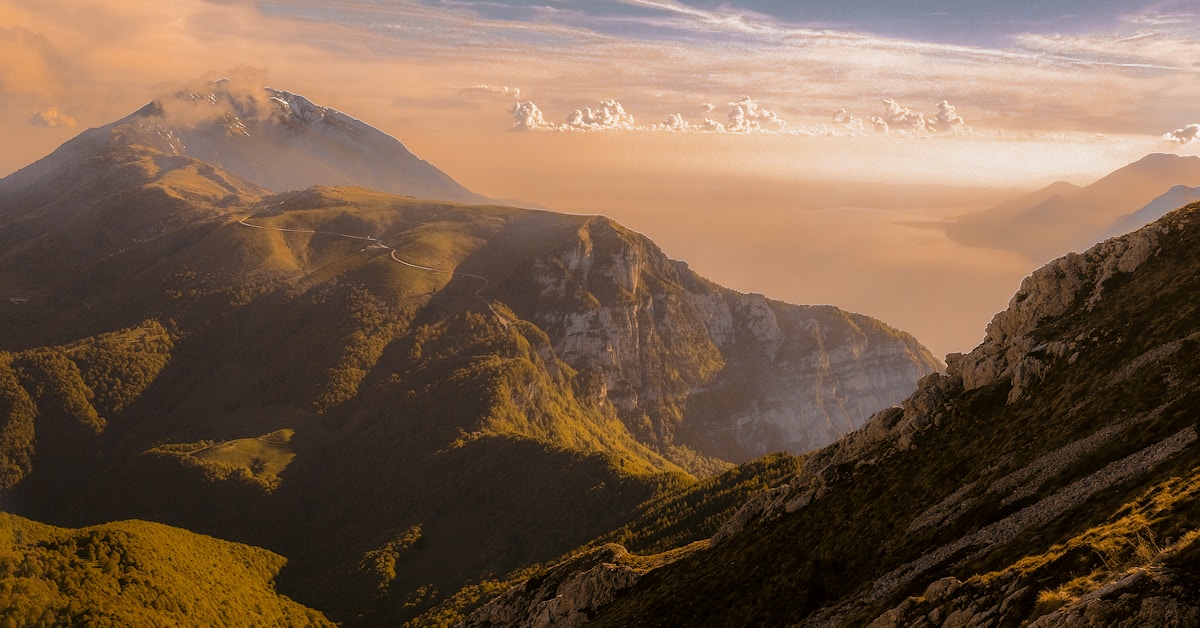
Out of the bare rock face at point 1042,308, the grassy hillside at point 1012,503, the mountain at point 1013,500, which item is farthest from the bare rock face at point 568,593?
the bare rock face at point 1042,308

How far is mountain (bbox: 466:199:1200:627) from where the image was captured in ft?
230

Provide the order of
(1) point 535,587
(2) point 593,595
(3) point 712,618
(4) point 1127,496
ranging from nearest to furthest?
(4) point 1127,496 → (3) point 712,618 → (2) point 593,595 → (1) point 535,587

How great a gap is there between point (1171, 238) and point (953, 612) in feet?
310

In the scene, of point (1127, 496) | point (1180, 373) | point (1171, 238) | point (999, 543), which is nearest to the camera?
point (1127, 496)

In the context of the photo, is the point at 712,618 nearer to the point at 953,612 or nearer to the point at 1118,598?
the point at 953,612

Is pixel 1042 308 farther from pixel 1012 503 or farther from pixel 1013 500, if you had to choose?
pixel 1012 503

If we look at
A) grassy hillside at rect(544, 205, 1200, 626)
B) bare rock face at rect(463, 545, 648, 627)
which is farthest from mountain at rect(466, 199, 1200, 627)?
bare rock face at rect(463, 545, 648, 627)

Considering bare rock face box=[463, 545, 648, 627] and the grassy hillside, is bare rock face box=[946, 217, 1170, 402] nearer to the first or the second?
the grassy hillside

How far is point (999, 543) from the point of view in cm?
8969

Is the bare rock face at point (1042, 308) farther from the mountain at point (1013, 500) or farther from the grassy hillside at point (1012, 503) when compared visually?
the grassy hillside at point (1012, 503)

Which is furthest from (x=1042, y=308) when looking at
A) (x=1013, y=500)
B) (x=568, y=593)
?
(x=568, y=593)

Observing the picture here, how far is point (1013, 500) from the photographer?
320 feet

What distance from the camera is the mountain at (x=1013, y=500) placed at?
70250 millimetres

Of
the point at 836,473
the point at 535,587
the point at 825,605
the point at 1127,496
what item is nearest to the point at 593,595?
the point at 535,587
